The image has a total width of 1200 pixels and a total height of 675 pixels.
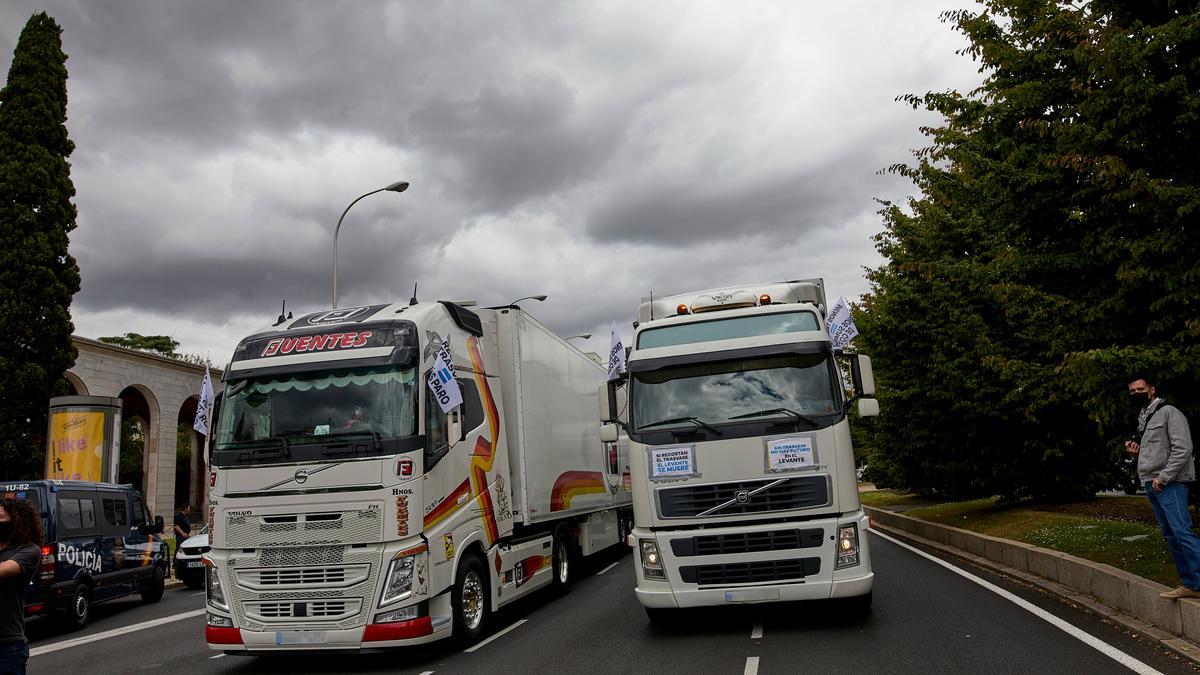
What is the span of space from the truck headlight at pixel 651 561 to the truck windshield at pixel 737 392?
119 cm

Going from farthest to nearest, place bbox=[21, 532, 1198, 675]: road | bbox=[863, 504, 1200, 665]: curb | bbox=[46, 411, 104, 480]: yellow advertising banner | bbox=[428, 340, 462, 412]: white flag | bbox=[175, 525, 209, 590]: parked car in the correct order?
1. bbox=[46, 411, 104, 480]: yellow advertising banner
2. bbox=[175, 525, 209, 590]: parked car
3. bbox=[428, 340, 462, 412]: white flag
4. bbox=[21, 532, 1198, 675]: road
5. bbox=[863, 504, 1200, 665]: curb

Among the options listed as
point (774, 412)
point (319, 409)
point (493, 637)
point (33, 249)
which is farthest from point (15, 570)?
point (33, 249)

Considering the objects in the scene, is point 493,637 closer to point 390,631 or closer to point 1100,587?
point 390,631

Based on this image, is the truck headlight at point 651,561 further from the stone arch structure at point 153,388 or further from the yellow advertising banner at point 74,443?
the stone arch structure at point 153,388

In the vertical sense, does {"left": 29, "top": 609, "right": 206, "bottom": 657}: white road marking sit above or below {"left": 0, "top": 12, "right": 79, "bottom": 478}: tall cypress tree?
below

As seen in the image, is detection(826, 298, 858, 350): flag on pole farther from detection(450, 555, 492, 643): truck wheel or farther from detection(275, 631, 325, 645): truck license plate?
detection(275, 631, 325, 645): truck license plate

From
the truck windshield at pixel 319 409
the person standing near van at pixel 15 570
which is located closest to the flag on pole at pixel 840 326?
the truck windshield at pixel 319 409

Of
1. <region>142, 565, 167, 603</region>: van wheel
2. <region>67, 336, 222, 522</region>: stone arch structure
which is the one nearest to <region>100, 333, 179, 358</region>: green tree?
<region>67, 336, 222, 522</region>: stone arch structure

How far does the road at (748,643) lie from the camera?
7.52m

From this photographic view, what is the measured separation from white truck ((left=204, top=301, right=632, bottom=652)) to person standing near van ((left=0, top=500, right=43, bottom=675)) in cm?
266

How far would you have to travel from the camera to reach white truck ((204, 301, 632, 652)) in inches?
329

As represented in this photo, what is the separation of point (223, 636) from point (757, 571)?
5.23m

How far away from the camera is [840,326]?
432 inches

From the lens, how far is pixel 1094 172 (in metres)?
9.18
